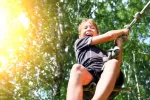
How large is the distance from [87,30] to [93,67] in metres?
0.44

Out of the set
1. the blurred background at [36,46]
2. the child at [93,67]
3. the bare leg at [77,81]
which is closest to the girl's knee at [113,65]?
the child at [93,67]

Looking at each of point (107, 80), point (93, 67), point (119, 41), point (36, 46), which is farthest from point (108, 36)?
point (36, 46)

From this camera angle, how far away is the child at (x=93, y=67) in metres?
2.06

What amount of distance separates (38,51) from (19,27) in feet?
3.37

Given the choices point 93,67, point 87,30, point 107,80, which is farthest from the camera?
point 87,30

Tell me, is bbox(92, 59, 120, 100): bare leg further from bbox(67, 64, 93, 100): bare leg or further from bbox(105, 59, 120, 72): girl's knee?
bbox(67, 64, 93, 100): bare leg

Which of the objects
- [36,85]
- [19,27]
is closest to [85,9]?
[19,27]

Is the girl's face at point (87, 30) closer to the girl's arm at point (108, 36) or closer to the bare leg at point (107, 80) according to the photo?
the girl's arm at point (108, 36)

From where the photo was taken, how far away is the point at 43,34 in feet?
30.8

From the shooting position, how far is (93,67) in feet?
7.79

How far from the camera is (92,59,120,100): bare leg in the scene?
2.03m

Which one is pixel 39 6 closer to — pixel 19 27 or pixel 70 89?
pixel 19 27

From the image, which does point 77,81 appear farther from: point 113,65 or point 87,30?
point 87,30

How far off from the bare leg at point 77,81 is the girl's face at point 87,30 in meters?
0.51
